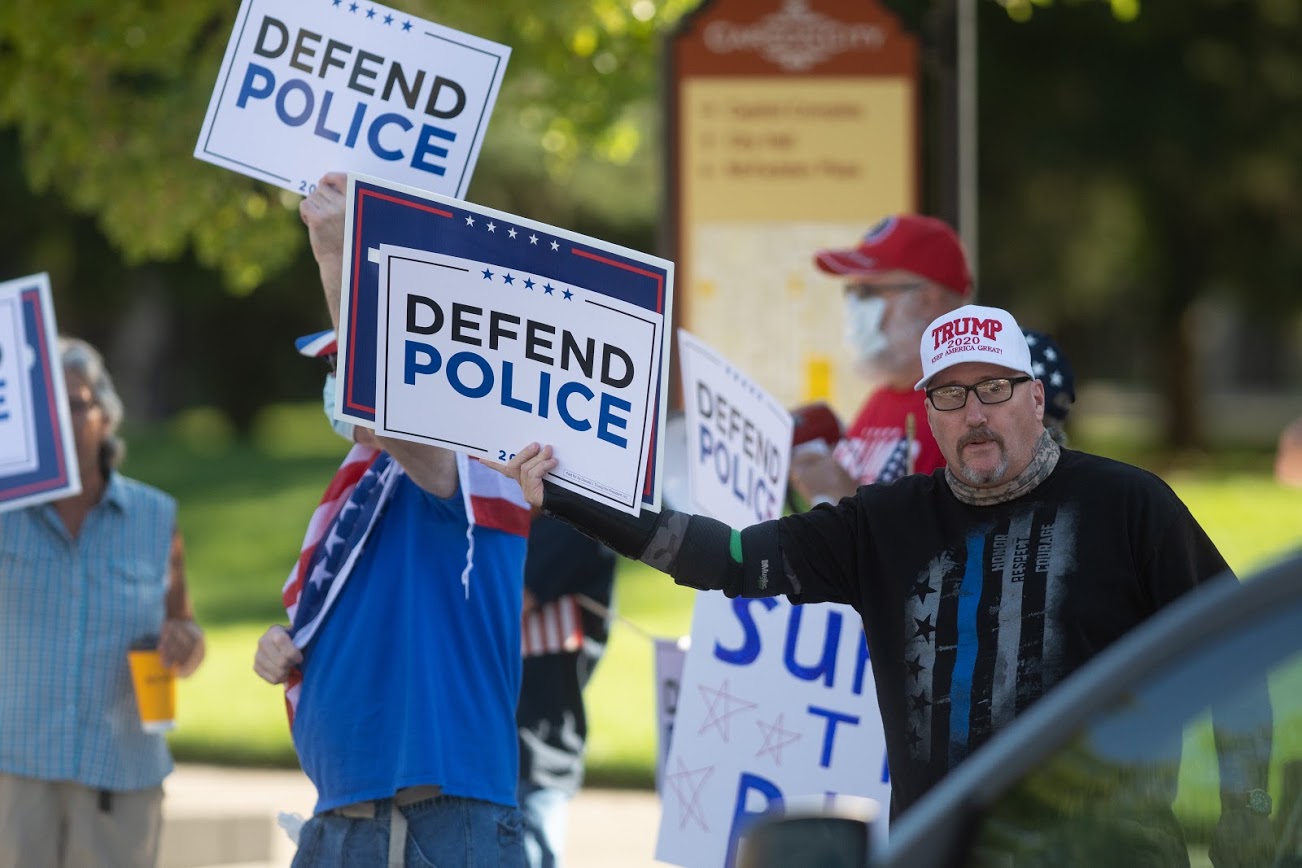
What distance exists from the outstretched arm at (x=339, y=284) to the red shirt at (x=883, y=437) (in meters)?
1.34

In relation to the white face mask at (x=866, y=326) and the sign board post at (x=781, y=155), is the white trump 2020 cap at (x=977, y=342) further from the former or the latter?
the sign board post at (x=781, y=155)

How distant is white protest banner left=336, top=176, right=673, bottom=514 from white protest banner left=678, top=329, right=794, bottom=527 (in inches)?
41.5

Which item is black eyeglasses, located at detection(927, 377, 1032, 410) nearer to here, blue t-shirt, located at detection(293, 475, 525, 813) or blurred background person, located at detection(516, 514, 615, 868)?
blue t-shirt, located at detection(293, 475, 525, 813)

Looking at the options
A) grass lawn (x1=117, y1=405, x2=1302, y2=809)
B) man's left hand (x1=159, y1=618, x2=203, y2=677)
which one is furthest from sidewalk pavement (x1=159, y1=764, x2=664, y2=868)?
man's left hand (x1=159, y1=618, x2=203, y2=677)

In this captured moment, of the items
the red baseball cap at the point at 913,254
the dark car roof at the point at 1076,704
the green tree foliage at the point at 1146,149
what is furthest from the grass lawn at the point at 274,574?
the green tree foliage at the point at 1146,149

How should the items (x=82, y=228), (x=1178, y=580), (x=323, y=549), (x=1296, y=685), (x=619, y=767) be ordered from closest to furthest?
(x=1296, y=685)
(x=1178, y=580)
(x=323, y=549)
(x=619, y=767)
(x=82, y=228)

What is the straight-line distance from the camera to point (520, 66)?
34.7ft

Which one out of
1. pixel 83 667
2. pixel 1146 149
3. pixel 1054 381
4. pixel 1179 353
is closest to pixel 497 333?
pixel 1054 381

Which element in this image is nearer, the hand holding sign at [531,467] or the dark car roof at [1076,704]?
the dark car roof at [1076,704]

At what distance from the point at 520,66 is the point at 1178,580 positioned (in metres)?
7.62

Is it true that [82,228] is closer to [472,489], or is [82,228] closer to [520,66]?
[520,66]

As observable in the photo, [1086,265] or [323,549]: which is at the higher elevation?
[1086,265]

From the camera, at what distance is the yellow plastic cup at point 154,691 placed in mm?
5199

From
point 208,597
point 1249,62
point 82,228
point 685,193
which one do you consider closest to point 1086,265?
point 1249,62
